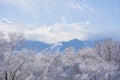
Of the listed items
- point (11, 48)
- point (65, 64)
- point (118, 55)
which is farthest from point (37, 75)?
point (118, 55)

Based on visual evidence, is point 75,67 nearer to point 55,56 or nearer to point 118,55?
point 55,56

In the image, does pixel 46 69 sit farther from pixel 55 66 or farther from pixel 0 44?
pixel 0 44

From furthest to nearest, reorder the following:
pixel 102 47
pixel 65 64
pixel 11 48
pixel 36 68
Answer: pixel 102 47, pixel 65 64, pixel 36 68, pixel 11 48

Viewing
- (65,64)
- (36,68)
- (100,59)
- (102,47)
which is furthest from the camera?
(102,47)

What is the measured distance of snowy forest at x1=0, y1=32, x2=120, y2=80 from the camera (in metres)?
69.5

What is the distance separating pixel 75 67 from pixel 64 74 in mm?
6852

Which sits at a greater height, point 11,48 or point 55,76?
point 11,48

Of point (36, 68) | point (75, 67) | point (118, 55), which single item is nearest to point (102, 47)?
point (118, 55)

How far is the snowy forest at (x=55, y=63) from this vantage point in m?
69.5

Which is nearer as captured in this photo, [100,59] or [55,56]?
[55,56]

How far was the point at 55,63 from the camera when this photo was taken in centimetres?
9281

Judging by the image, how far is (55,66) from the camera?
90.8 meters

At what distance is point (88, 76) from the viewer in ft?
290

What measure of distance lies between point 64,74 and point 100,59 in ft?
63.5
